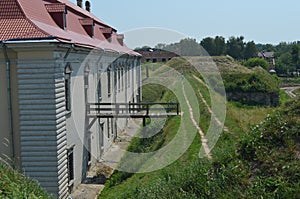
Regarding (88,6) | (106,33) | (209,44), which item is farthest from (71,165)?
(209,44)

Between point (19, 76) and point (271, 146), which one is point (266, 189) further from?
point (19, 76)

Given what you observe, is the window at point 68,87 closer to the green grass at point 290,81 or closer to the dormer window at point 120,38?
the dormer window at point 120,38

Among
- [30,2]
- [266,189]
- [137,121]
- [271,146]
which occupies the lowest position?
[137,121]

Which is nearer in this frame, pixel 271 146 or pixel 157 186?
pixel 271 146

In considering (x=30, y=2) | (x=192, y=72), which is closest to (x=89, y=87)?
(x=30, y=2)

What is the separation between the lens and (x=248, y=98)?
38.1 m

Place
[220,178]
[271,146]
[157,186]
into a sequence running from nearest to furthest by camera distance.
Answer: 1. [220,178]
2. [271,146]
3. [157,186]

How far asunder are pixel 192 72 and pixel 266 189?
127ft

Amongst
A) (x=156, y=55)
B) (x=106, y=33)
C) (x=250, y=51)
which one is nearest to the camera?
(x=106, y=33)

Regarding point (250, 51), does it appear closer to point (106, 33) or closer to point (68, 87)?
point (106, 33)

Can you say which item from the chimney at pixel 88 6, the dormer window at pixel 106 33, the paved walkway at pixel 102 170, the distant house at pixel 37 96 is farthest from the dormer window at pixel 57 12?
the chimney at pixel 88 6

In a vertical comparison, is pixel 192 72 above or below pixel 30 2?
below

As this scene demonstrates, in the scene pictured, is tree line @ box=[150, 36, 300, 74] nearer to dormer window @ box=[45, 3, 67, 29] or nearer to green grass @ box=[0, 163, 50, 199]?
dormer window @ box=[45, 3, 67, 29]

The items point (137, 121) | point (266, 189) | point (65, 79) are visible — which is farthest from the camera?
point (137, 121)
